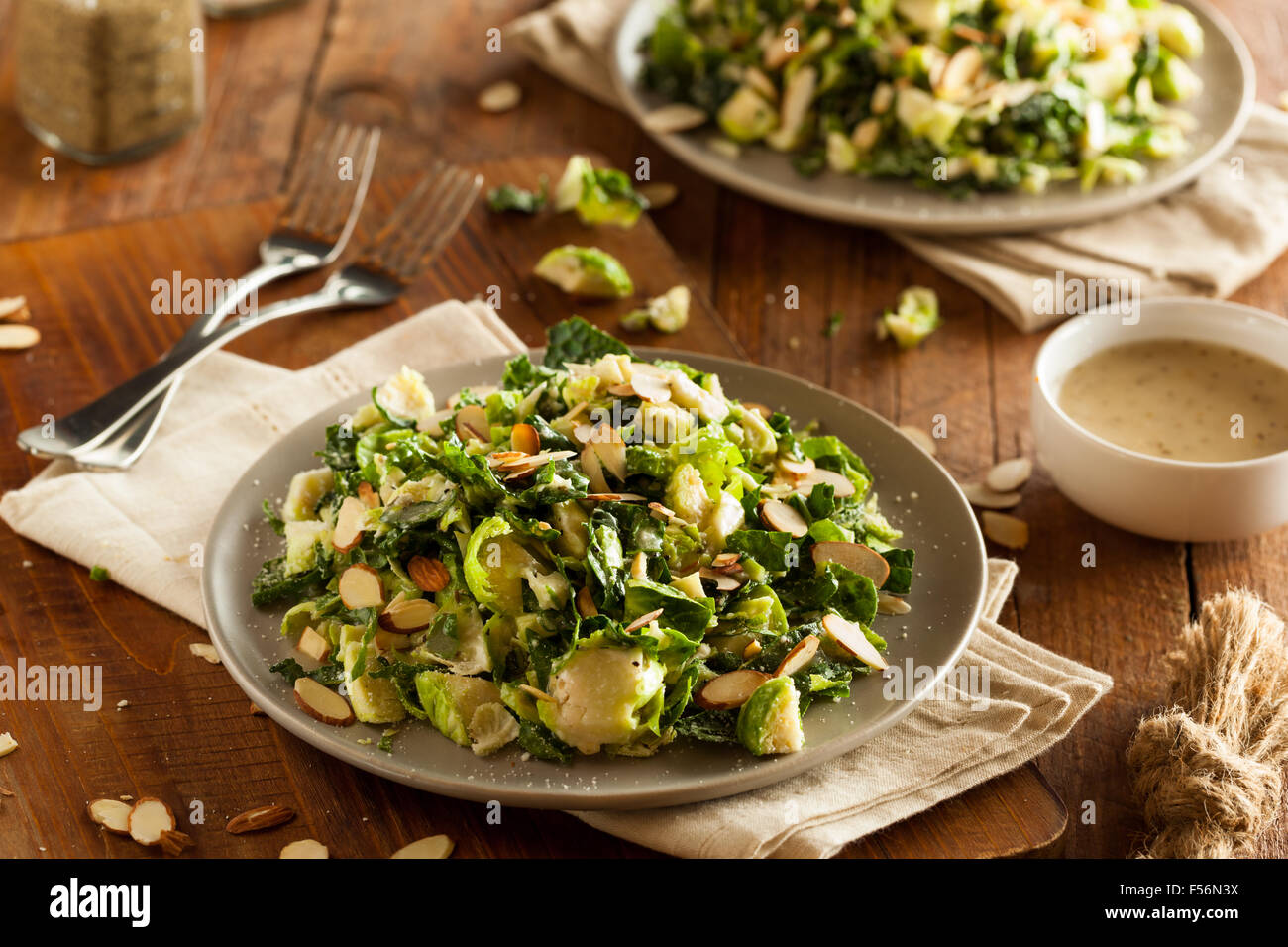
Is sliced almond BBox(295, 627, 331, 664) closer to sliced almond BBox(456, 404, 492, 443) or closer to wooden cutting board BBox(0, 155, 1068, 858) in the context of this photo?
wooden cutting board BBox(0, 155, 1068, 858)

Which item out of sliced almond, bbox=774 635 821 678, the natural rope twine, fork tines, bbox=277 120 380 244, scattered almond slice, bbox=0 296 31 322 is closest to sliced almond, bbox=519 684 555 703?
sliced almond, bbox=774 635 821 678

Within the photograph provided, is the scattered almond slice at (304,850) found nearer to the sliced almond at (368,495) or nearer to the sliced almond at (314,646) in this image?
the sliced almond at (314,646)

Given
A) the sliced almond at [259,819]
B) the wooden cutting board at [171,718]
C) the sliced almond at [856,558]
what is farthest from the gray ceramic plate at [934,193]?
the sliced almond at [259,819]

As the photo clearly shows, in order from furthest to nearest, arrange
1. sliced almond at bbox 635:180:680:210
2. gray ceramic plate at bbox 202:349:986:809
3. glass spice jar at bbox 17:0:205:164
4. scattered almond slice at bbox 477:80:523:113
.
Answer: scattered almond slice at bbox 477:80:523:113
sliced almond at bbox 635:180:680:210
glass spice jar at bbox 17:0:205:164
gray ceramic plate at bbox 202:349:986:809

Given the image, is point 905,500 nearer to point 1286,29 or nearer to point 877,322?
point 877,322

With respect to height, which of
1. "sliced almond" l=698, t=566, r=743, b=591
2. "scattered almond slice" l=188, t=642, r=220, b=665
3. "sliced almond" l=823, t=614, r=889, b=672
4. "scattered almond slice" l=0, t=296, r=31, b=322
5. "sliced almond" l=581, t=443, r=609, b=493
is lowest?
"scattered almond slice" l=188, t=642, r=220, b=665

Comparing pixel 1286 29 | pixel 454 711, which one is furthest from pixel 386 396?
pixel 1286 29

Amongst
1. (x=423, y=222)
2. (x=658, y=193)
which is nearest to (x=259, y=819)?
(x=423, y=222)
